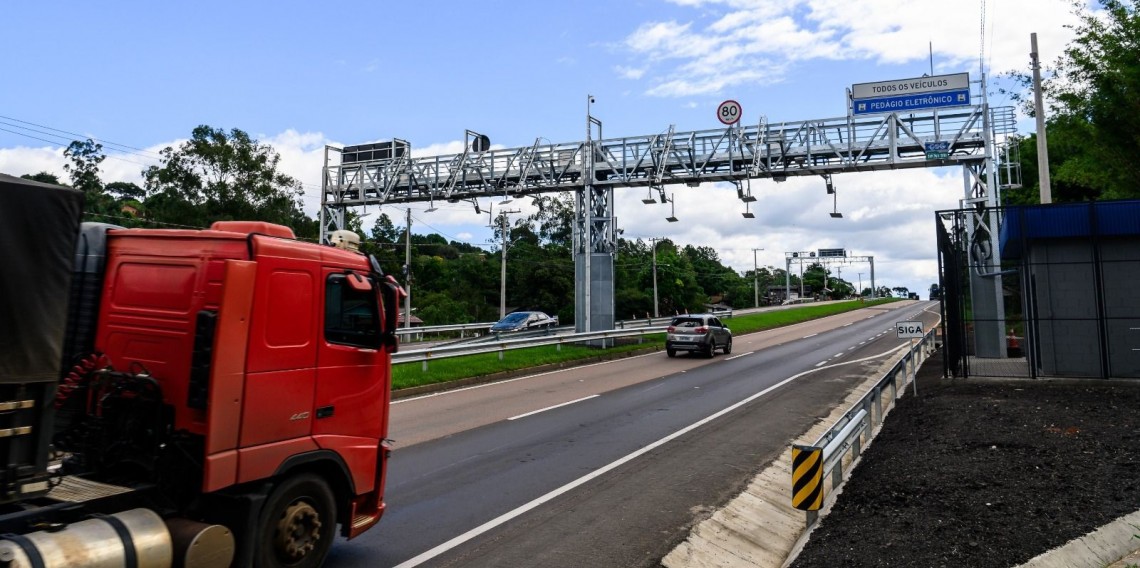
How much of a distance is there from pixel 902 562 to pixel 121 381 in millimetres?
5879

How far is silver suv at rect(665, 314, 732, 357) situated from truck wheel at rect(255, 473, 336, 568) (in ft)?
71.5

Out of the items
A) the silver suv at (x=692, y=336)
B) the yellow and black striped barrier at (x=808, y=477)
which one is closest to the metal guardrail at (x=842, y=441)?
the yellow and black striped barrier at (x=808, y=477)

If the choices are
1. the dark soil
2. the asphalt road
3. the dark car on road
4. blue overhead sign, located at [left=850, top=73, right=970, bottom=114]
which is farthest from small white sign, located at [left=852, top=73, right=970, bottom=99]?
the dark car on road

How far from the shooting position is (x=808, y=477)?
6.80 metres

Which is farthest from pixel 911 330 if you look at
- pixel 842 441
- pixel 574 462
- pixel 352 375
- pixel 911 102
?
pixel 352 375

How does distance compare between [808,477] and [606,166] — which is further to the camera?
[606,166]

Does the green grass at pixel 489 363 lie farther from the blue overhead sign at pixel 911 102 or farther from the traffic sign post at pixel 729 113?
the blue overhead sign at pixel 911 102

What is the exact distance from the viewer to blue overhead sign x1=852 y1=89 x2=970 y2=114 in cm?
2322

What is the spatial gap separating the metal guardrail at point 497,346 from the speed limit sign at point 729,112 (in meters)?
8.68

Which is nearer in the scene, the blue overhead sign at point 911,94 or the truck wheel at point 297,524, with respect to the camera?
the truck wheel at point 297,524

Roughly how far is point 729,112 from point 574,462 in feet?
59.8

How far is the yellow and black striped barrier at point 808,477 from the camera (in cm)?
680

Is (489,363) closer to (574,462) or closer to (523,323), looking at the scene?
(574,462)

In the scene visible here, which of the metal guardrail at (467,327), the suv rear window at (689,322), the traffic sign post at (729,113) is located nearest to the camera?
the traffic sign post at (729,113)
